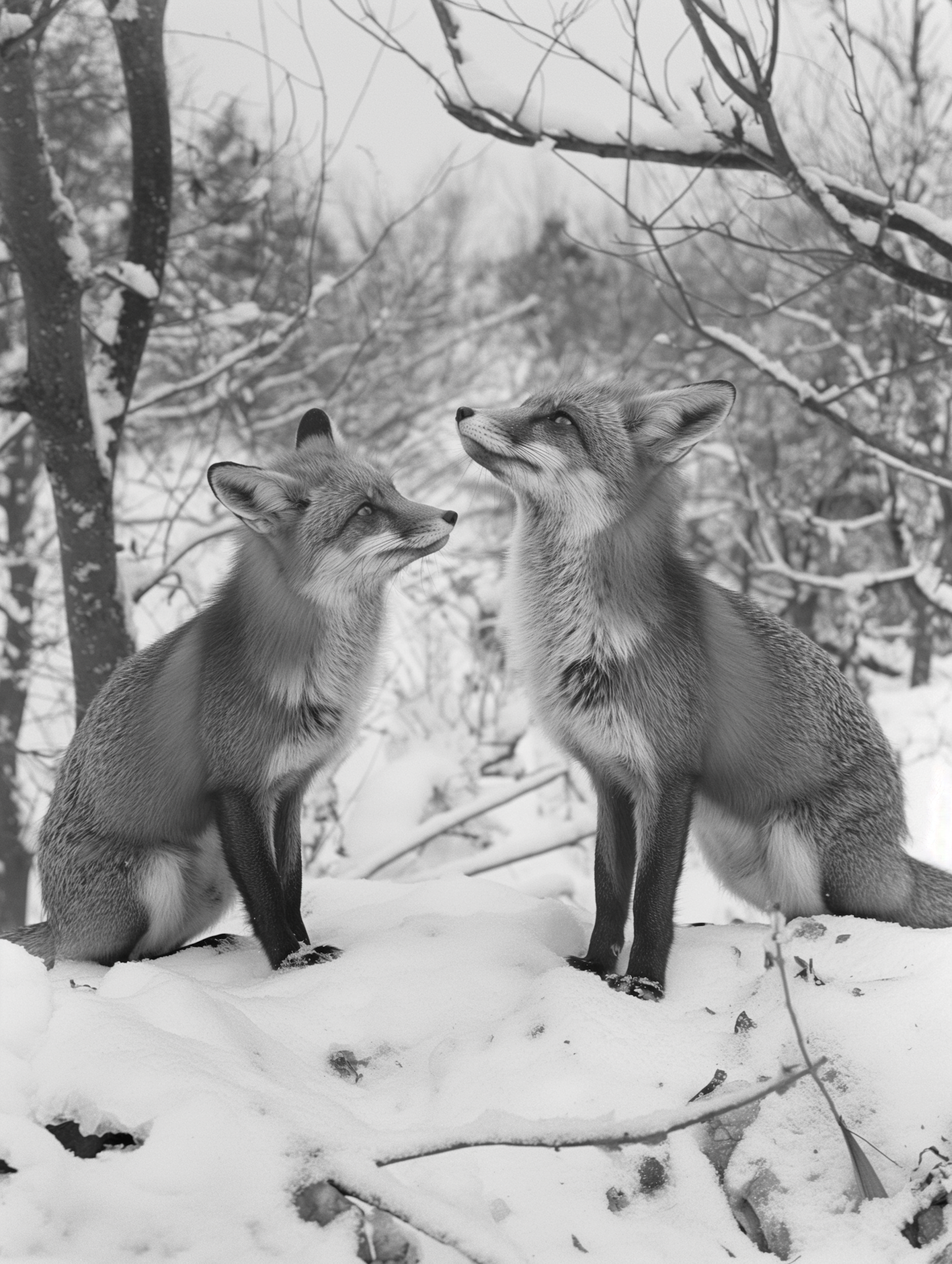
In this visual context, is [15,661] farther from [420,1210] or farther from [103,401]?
[420,1210]

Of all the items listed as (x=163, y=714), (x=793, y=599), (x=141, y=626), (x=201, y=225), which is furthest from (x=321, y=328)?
(x=163, y=714)

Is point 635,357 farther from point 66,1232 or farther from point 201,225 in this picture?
point 66,1232

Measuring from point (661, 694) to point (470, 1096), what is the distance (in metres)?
1.38

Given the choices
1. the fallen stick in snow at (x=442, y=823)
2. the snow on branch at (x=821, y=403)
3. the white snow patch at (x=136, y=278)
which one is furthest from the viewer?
the fallen stick in snow at (x=442, y=823)

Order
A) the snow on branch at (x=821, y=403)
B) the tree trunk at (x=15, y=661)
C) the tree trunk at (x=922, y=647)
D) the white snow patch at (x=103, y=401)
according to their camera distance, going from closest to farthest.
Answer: the snow on branch at (x=821, y=403) → the white snow patch at (x=103, y=401) → the tree trunk at (x=15, y=661) → the tree trunk at (x=922, y=647)

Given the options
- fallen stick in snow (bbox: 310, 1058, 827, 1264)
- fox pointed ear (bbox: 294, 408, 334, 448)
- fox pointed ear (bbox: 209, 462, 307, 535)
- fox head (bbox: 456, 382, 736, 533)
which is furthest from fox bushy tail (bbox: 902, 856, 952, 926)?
fox pointed ear (bbox: 294, 408, 334, 448)

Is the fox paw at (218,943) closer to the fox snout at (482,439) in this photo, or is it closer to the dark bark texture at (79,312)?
the dark bark texture at (79,312)

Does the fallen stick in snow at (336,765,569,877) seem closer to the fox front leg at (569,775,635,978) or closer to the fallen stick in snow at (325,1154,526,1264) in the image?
the fox front leg at (569,775,635,978)

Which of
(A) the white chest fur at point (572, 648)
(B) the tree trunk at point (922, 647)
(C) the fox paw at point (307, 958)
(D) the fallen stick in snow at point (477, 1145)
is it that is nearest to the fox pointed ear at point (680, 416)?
(A) the white chest fur at point (572, 648)

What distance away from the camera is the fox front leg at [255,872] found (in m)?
3.46

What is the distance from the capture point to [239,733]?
3494 millimetres

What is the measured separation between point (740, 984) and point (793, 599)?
1431 cm

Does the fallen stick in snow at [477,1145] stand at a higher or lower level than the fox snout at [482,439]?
lower

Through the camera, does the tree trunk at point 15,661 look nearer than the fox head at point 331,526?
No
